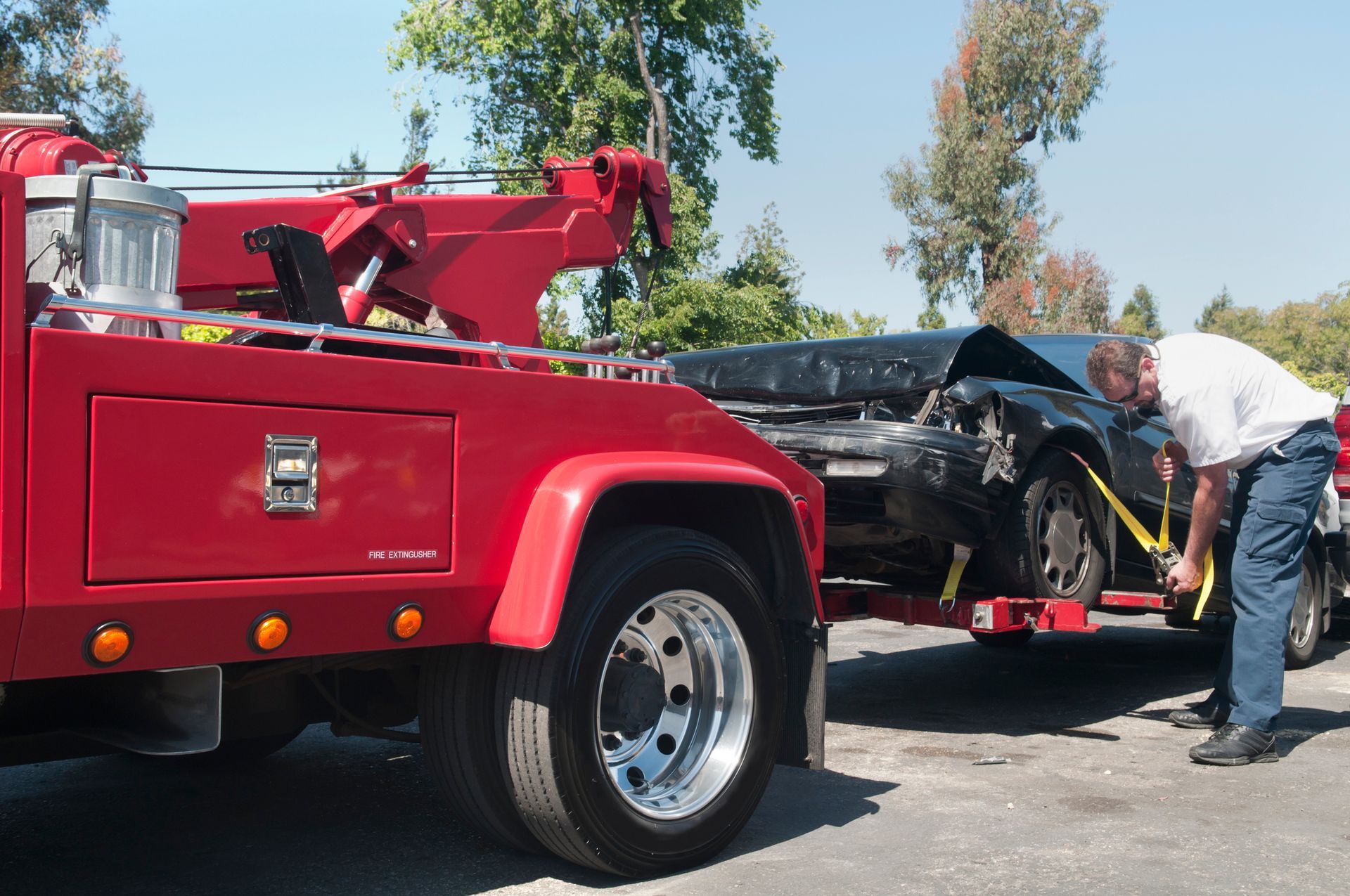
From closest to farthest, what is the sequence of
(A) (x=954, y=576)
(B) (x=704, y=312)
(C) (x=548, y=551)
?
(C) (x=548, y=551)
(A) (x=954, y=576)
(B) (x=704, y=312)

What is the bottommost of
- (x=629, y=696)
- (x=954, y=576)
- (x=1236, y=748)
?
(x=1236, y=748)

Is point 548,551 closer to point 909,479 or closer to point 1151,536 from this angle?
point 909,479

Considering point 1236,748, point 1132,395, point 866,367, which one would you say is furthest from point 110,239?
point 1236,748

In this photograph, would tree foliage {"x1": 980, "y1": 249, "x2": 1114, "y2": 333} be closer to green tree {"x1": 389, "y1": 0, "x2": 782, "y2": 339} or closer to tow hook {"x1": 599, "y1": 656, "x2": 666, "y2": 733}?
green tree {"x1": 389, "y1": 0, "x2": 782, "y2": 339}

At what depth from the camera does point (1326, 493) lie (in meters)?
7.55

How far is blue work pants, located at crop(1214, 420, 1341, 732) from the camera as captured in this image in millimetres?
4902

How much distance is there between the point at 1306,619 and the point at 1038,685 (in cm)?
186

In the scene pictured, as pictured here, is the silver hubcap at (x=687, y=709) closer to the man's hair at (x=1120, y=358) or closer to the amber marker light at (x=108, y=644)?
the amber marker light at (x=108, y=644)

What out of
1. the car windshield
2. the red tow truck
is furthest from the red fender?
the car windshield

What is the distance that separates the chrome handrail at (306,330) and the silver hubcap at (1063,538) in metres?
2.53

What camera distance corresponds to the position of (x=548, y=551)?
2.96m

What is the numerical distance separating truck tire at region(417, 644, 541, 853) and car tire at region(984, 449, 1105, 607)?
8.56 ft

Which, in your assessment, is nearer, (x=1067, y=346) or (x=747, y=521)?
(x=747, y=521)

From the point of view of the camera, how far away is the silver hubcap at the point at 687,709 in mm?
3461
